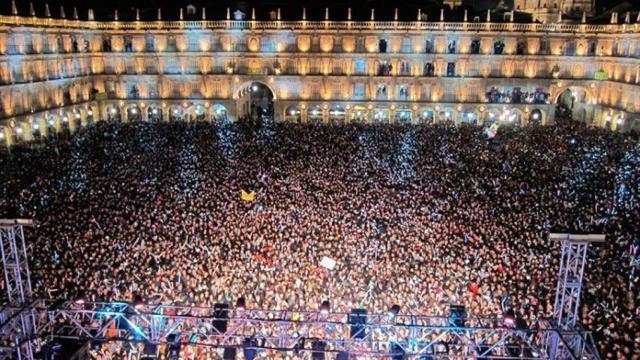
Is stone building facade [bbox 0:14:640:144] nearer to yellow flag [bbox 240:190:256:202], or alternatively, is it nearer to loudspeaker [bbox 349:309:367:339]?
yellow flag [bbox 240:190:256:202]

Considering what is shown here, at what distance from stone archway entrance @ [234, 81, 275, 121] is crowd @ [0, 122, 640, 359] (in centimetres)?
2152

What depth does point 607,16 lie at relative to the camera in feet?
194

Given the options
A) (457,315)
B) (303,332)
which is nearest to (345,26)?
(303,332)

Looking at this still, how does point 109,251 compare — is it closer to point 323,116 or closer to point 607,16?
point 323,116

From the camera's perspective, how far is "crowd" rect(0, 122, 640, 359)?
66.5 feet

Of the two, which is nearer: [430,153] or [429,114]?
[430,153]

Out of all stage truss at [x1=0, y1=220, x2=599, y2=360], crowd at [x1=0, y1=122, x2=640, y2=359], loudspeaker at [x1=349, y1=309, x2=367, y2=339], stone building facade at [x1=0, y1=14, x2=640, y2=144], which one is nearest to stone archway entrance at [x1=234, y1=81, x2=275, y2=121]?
stone building facade at [x1=0, y1=14, x2=640, y2=144]

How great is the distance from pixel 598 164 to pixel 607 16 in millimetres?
31083

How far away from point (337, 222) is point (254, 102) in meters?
49.0

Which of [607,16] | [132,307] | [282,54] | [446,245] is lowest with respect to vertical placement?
[446,245]

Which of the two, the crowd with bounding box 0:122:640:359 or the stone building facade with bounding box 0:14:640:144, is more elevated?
the stone building facade with bounding box 0:14:640:144

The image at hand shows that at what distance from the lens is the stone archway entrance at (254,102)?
6331 cm

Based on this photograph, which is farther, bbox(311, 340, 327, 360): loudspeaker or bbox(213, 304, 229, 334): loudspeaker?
bbox(311, 340, 327, 360): loudspeaker

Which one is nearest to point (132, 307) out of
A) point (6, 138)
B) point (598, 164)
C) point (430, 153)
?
point (430, 153)
